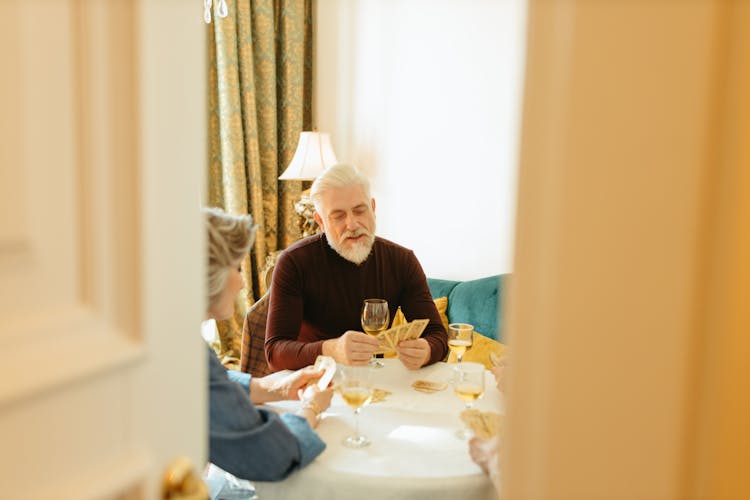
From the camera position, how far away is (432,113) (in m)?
4.27

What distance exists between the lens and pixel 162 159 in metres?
0.69

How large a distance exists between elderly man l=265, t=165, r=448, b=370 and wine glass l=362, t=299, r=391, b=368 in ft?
1.15

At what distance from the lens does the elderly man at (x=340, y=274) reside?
258 centimetres

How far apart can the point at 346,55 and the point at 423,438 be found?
141 inches

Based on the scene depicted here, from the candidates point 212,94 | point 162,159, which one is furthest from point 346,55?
point 162,159

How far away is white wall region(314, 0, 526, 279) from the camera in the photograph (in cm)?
399

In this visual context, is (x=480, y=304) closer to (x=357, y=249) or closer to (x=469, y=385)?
(x=357, y=249)

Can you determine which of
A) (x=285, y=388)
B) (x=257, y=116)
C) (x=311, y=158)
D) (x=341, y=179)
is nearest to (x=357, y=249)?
(x=341, y=179)

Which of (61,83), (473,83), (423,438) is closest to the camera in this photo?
(61,83)

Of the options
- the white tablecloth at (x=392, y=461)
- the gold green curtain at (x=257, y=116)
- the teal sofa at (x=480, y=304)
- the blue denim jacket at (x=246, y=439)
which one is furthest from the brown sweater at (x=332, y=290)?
the gold green curtain at (x=257, y=116)

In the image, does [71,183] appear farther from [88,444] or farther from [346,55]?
[346,55]

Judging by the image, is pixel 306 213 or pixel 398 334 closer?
pixel 398 334

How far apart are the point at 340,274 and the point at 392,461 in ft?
4.24

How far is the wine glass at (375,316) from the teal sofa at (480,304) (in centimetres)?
135
